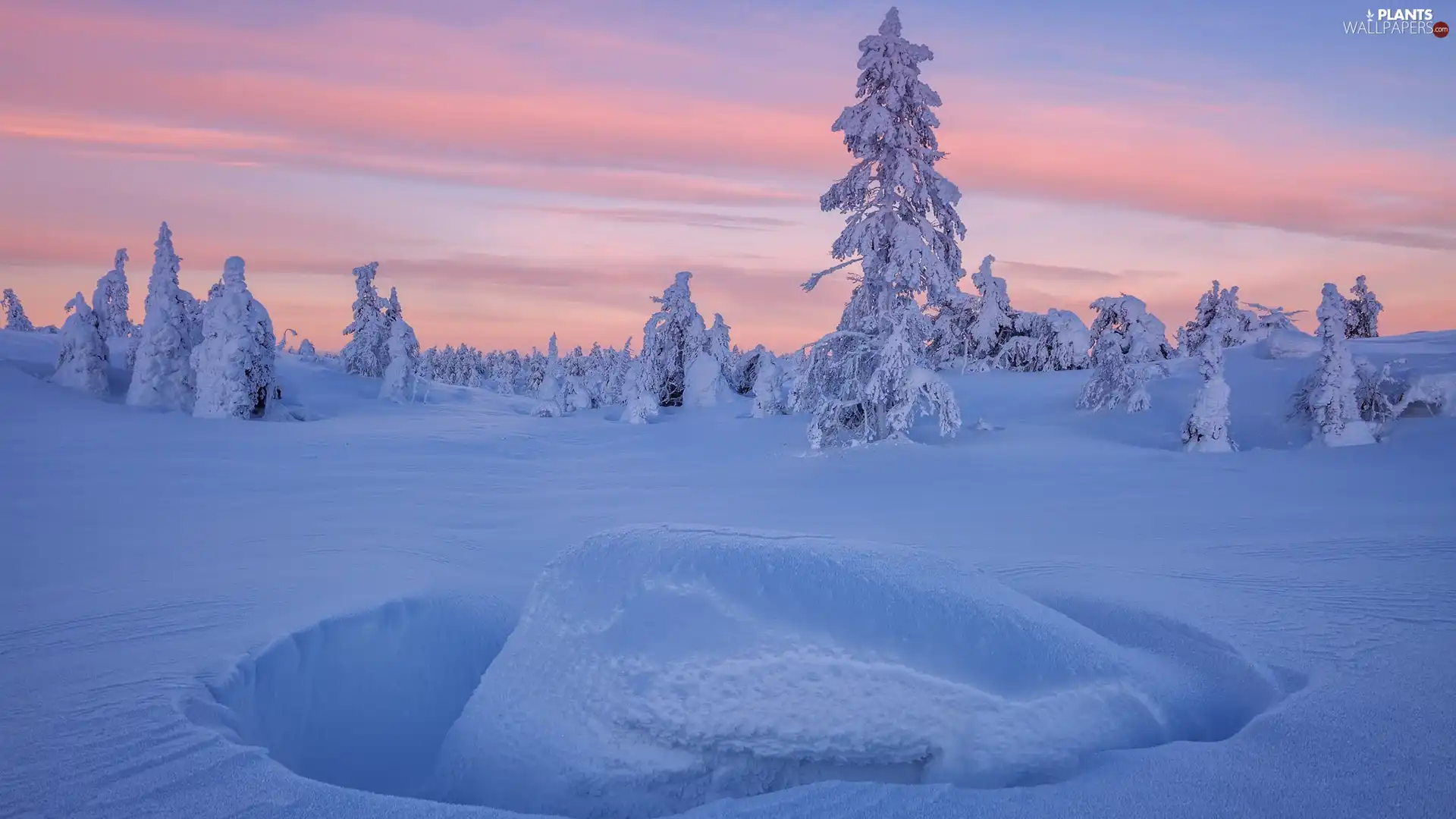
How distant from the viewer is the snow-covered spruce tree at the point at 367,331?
4153 cm

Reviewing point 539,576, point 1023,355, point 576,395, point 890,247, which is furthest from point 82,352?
point 1023,355

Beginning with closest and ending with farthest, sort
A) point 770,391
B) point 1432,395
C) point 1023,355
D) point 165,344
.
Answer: point 1432,395 → point 165,344 → point 770,391 → point 1023,355

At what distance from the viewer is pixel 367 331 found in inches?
1641

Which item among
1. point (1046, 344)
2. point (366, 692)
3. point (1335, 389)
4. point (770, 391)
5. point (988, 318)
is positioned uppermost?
point (988, 318)

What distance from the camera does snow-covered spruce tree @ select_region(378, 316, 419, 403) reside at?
3341 cm

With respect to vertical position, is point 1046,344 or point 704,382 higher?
point 1046,344

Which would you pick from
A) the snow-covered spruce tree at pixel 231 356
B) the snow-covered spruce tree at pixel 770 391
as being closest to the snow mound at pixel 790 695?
Answer: the snow-covered spruce tree at pixel 770 391

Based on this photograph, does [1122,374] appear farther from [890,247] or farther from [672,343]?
[672,343]

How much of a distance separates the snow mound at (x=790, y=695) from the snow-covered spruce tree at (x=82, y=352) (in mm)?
27752

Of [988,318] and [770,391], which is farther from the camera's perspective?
[988,318]

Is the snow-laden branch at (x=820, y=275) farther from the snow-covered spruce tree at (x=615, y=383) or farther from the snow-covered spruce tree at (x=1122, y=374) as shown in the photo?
the snow-covered spruce tree at (x=615, y=383)

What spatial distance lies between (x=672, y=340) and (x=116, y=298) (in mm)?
32778

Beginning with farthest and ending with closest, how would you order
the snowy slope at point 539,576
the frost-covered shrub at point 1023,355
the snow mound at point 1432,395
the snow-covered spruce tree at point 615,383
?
the snow-covered spruce tree at point 615,383 < the frost-covered shrub at point 1023,355 < the snow mound at point 1432,395 < the snowy slope at point 539,576

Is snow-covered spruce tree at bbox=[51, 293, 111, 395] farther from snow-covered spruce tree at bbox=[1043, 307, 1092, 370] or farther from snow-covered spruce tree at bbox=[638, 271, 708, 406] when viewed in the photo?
snow-covered spruce tree at bbox=[1043, 307, 1092, 370]
